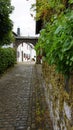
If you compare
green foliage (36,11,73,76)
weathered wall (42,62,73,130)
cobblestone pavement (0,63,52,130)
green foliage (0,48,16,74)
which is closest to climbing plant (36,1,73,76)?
green foliage (36,11,73,76)

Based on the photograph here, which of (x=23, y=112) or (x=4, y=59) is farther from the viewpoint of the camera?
(x=4, y=59)

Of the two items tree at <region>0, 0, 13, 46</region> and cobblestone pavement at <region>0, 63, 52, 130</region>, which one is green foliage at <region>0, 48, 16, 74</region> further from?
cobblestone pavement at <region>0, 63, 52, 130</region>

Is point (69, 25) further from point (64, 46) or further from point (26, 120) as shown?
point (26, 120)

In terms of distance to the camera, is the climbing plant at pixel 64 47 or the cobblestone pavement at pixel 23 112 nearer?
the climbing plant at pixel 64 47

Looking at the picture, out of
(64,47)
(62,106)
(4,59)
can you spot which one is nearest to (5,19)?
(4,59)

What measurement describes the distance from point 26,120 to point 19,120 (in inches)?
7.2

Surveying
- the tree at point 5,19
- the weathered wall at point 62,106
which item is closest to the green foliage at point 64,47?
the weathered wall at point 62,106

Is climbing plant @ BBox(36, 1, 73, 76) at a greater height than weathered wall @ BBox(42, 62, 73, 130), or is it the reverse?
climbing plant @ BBox(36, 1, 73, 76)

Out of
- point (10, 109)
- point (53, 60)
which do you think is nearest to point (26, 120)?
point (10, 109)

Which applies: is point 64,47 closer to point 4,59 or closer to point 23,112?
point 23,112

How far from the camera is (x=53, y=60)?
138 inches

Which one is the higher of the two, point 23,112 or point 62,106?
point 62,106

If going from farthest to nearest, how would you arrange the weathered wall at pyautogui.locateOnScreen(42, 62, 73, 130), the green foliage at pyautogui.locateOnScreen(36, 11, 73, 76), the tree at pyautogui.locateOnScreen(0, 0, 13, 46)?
1. the tree at pyautogui.locateOnScreen(0, 0, 13, 46)
2. the weathered wall at pyautogui.locateOnScreen(42, 62, 73, 130)
3. the green foliage at pyautogui.locateOnScreen(36, 11, 73, 76)

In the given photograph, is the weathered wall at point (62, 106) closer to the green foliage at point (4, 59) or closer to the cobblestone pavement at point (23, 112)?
the cobblestone pavement at point (23, 112)
